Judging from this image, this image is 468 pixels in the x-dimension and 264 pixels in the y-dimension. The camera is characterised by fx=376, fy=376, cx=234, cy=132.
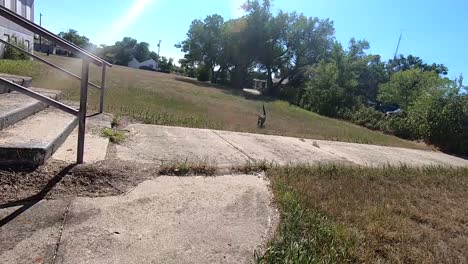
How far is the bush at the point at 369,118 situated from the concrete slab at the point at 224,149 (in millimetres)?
15557

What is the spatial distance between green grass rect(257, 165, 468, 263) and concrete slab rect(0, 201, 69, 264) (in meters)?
1.37

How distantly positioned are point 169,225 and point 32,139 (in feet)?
5.50

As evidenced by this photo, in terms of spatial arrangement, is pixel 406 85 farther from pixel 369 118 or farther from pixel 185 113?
pixel 185 113

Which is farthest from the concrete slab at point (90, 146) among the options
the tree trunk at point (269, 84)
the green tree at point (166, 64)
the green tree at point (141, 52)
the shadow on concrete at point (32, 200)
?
the green tree at point (141, 52)

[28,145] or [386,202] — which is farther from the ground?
[28,145]

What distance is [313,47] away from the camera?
48.0 metres

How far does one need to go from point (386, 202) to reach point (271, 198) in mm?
1521

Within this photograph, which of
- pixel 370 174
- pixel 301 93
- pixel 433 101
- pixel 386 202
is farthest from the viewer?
pixel 301 93

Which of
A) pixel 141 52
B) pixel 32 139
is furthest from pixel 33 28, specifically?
pixel 141 52

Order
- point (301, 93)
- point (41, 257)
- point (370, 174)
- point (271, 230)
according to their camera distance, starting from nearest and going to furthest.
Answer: point (41, 257), point (271, 230), point (370, 174), point (301, 93)

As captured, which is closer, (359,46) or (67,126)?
(67,126)

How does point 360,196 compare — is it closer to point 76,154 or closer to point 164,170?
point 164,170

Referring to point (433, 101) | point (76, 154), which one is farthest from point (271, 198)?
point (433, 101)

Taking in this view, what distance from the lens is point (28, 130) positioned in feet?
12.8
